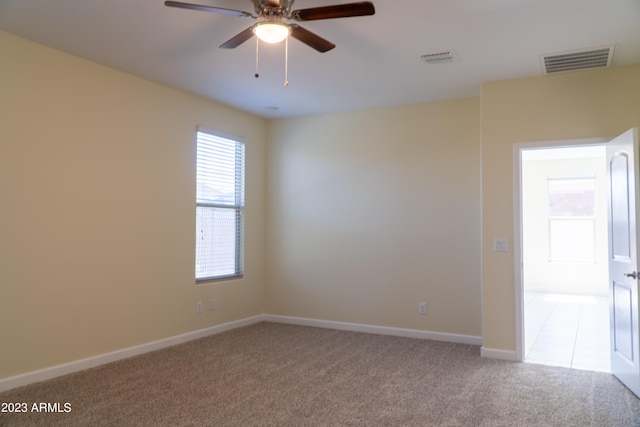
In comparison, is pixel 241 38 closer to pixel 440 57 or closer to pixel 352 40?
pixel 352 40

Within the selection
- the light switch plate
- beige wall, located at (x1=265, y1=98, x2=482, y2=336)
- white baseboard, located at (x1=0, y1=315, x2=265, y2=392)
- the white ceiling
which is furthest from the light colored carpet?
the white ceiling

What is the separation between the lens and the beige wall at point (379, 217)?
5.04 meters

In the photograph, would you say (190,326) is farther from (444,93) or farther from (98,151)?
(444,93)

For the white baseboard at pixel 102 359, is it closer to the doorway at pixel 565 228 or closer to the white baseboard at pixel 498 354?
the white baseboard at pixel 498 354

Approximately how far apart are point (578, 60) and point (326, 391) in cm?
346

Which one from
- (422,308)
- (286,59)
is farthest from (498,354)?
(286,59)

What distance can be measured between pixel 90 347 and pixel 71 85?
2268 millimetres

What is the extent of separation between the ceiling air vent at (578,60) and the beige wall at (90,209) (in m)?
3.54

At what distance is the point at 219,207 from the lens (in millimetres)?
5465

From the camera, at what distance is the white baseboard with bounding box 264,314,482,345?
4.96 metres

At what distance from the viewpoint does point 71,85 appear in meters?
3.89

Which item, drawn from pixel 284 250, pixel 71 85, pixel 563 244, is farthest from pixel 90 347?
pixel 563 244

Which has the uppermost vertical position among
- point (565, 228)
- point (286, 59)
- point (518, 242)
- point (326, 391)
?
point (286, 59)

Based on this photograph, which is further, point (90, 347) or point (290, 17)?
point (90, 347)
